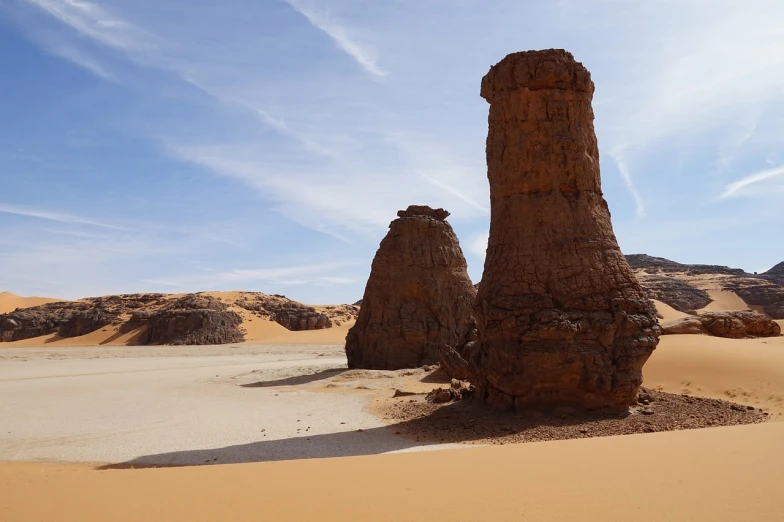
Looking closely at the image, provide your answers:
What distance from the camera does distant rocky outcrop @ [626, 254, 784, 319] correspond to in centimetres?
4414

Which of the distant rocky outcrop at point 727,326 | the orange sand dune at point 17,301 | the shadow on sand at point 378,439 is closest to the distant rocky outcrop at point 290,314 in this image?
the distant rocky outcrop at point 727,326

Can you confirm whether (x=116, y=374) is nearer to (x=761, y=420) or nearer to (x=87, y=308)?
(x=761, y=420)

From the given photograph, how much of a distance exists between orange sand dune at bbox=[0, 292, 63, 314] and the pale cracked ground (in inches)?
2797

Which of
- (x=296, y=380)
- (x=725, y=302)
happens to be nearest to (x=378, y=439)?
(x=296, y=380)

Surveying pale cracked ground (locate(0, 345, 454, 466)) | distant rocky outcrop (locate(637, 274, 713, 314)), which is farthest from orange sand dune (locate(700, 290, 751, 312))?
pale cracked ground (locate(0, 345, 454, 466))

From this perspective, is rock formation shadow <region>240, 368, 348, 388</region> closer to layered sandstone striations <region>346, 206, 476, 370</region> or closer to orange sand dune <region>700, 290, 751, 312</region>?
layered sandstone striations <region>346, 206, 476, 370</region>

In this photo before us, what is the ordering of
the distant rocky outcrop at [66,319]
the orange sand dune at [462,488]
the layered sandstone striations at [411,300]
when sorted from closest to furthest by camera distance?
the orange sand dune at [462,488] → the layered sandstone striations at [411,300] → the distant rocky outcrop at [66,319]

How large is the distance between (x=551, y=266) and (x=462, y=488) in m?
5.66

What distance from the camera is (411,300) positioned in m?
18.2

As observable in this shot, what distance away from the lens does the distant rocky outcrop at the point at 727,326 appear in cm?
1641

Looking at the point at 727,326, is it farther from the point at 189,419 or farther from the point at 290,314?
the point at 290,314

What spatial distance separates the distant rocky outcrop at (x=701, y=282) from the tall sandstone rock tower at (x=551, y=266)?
39.0 metres

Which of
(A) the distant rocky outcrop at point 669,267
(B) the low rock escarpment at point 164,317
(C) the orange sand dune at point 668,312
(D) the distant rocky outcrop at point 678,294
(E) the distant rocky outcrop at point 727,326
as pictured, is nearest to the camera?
(E) the distant rocky outcrop at point 727,326

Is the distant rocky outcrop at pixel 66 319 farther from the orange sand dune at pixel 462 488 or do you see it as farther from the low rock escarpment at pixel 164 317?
the orange sand dune at pixel 462 488
